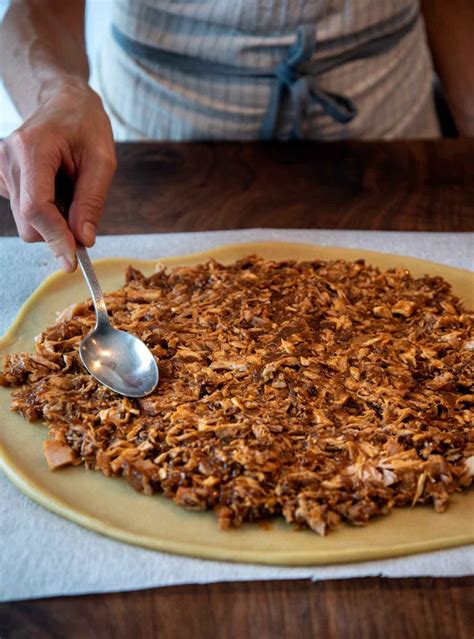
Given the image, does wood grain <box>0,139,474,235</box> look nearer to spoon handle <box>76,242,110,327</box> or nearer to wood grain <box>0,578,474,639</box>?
spoon handle <box>76,242,110,327</box>

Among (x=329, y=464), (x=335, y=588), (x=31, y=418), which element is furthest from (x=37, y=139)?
(x=335, y=588)

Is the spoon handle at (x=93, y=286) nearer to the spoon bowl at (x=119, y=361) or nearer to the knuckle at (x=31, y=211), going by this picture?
the spoon bowl at (x=119, y=361)

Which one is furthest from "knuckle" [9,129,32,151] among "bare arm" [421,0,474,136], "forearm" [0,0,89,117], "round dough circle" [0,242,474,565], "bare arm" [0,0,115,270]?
"bare arm" [421,0,474,136]

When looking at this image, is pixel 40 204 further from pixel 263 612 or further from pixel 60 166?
pixel 263 612

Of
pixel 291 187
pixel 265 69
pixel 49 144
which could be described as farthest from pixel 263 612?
pixel 265 69

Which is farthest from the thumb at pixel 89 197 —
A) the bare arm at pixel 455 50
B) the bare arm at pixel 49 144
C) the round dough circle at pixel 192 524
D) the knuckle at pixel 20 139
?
the bare arm at pixel 455 50
